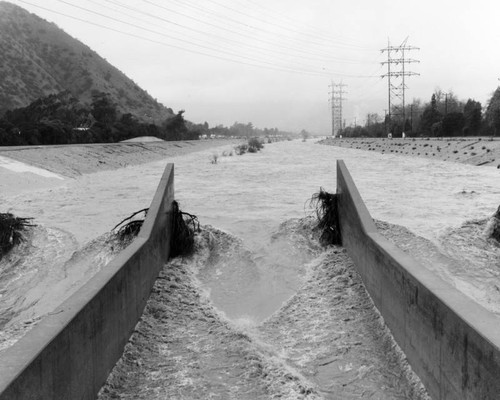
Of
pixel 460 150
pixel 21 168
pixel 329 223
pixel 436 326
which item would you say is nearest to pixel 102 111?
pixel 460 150

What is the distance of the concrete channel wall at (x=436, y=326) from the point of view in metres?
4.16

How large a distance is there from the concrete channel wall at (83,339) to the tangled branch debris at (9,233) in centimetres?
522

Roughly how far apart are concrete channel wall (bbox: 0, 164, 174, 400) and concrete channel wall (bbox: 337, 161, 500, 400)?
3.45 meters

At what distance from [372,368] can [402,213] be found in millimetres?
10206

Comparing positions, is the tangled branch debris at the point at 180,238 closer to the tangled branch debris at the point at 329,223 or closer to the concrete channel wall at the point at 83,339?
the concrete channel wall at the point at 83,339

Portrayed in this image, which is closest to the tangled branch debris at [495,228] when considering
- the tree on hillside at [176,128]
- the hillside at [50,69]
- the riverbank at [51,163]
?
the riverbank at [51,163]

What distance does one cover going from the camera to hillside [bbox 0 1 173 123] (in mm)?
116062

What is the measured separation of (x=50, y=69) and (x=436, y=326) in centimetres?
15239

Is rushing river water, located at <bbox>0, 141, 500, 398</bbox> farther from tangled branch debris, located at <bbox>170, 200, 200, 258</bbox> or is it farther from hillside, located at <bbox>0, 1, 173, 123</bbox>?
hillside, located at <bbox>0, 1, 173, 123</bbox>

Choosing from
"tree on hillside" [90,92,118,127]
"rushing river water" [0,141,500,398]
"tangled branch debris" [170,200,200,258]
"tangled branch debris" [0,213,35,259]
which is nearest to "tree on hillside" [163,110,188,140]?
"tree on hillside" [90,92,118,127]

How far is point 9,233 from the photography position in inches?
491

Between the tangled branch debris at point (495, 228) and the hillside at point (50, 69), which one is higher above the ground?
the hillside at point (50, 69)

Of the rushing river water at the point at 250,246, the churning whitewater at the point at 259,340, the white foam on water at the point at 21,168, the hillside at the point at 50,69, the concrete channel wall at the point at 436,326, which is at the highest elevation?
the hillside at the point at 50,69

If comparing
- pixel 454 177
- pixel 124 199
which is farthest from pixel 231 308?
pixel 454 177
